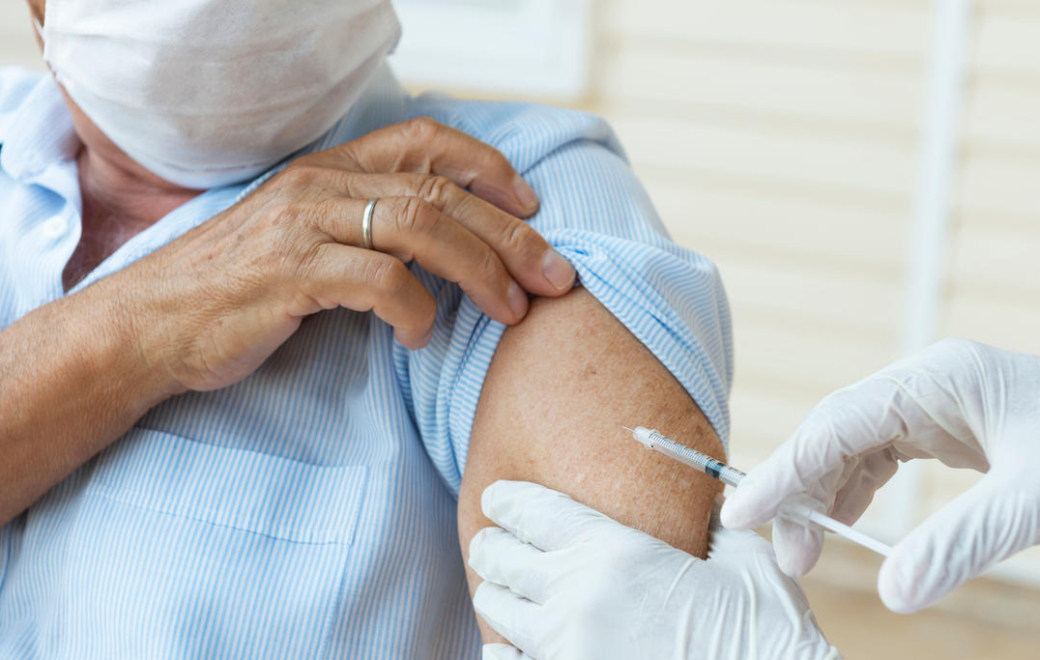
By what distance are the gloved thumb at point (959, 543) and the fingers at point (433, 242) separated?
435 millimetres

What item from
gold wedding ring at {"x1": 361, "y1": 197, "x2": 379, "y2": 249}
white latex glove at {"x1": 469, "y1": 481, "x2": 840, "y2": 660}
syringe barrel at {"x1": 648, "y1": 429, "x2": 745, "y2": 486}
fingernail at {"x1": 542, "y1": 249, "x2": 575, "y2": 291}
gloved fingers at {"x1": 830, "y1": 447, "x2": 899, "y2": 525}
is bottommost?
white latex glove at {"x1": 469, "y1": 481, "x2": 840, "y2": 660}

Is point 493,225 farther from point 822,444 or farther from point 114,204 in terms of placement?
point 114,204

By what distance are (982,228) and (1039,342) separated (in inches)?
15.1

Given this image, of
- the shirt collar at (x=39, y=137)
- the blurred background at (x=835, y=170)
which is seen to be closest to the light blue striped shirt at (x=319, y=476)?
the shirt collar at (x=39, y=137)

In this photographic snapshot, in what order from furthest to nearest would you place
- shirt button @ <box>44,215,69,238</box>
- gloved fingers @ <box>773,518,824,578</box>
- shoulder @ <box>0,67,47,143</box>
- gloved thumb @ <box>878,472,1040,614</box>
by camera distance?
1. shoulder @ <box>0,67,47,143</box>
2. shirt button @ <box>44,215,69,238</box>
3. gloved fingers @ <box>773,518,824,578</box>
4. gloved thumb @ <box>878,472,1040,614</box>

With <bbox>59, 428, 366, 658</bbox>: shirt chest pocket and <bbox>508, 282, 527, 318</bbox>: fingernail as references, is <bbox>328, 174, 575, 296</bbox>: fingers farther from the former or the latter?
<bbox>59, 428, 366, 658</bbox>: shirt chest pocket

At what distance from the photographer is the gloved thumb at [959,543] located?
66cm

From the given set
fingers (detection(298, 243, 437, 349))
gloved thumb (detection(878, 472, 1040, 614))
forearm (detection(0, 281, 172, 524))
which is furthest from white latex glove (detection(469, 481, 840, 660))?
forearm (detection(0, 281, 172, 524))

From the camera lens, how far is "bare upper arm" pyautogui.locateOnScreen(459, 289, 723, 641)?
845 millimetres

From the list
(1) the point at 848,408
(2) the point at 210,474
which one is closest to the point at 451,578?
(2) the point at 210,474

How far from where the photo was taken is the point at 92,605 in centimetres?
92

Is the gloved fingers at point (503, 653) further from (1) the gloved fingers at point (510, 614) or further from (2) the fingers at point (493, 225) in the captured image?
(2) the fingers at point (493, 225)

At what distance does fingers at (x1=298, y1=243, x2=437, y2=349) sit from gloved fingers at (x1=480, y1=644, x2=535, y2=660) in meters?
0.33

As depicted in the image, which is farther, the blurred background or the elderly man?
the blurred background
